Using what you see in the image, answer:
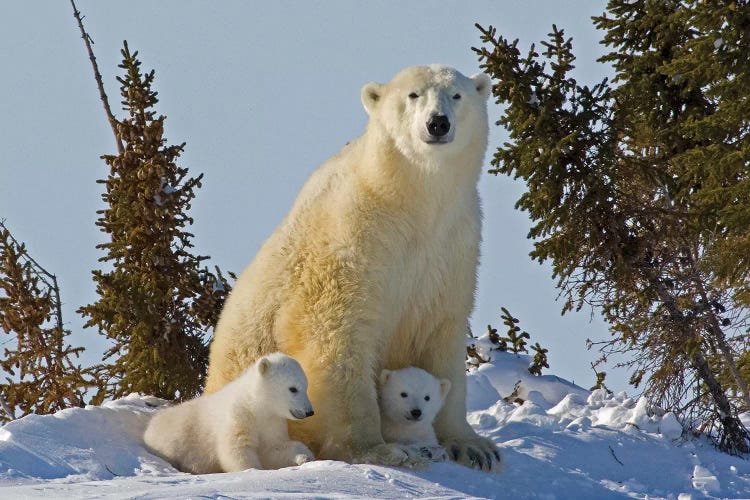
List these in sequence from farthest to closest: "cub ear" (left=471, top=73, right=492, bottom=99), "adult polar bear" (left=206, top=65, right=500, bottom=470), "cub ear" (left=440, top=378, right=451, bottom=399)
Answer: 1. "cub ear" (left=440, top=378, right=451, bottom=399)
2. "cub ear" (left=471, top=73, right=492, bottom=99)
3. "adult polar bear" (left=206, top=65, right=500, bottom=470)

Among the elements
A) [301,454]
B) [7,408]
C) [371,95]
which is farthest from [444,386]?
[7,408]

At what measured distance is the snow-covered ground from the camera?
6.09 meters

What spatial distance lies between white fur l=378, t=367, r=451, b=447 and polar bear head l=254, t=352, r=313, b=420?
0.79 meters

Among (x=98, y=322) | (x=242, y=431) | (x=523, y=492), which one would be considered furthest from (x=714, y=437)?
(x=98, y=322)

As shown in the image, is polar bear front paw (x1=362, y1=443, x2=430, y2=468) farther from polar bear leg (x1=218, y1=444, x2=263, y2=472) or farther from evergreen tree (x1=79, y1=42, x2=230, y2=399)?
evergreen tree (x1=79, y1=42, x2=230, y2=399)

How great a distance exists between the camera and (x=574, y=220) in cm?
1107

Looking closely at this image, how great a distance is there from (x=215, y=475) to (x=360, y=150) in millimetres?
2453

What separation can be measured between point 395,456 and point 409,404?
0.54 m

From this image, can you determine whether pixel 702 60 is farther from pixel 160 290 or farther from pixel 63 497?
pixel 63 497

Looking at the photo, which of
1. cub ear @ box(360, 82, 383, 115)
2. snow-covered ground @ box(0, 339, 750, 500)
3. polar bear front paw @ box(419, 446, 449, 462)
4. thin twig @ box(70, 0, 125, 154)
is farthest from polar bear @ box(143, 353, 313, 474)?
thin twig @ box(70, 0, 125, 154)

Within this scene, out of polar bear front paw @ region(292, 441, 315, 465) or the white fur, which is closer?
polar bear front paw @ region(292, 441, 315, 465)

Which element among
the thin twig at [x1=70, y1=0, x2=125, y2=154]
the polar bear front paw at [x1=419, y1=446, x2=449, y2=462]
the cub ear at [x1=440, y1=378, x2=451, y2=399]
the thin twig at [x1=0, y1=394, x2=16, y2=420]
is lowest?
the polar bear front paw at [x1=419, y1=446, x2=449, y2=462]

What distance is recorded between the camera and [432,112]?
694 centimetres

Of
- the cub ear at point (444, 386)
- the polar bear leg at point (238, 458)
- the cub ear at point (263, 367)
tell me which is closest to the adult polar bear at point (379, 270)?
the cub ear at point (444, 386)
